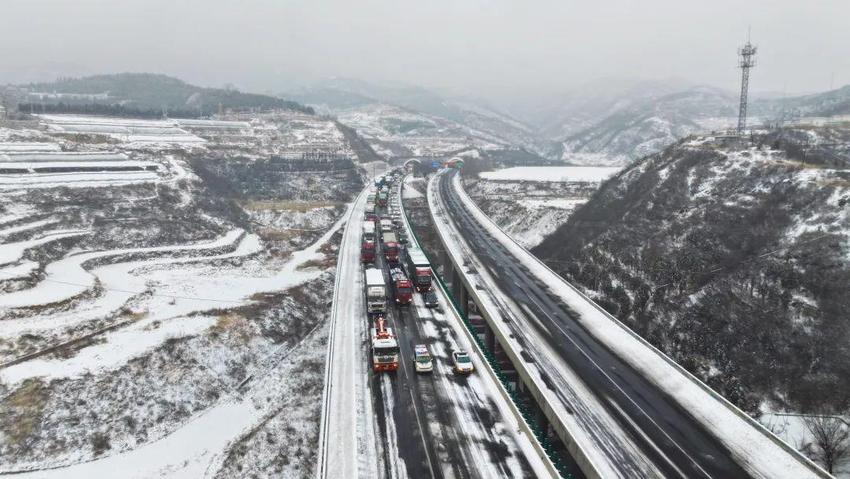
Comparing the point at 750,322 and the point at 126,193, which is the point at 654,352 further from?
the point at 126,193

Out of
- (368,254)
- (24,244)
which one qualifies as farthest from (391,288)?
(24,244)

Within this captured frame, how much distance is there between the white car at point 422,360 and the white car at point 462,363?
6.88ft

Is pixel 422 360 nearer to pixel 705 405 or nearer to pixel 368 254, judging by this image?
pixel 705 405

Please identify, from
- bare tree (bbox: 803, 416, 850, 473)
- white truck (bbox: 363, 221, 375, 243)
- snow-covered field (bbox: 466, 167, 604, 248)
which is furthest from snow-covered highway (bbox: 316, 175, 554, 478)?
snow-covered field (bbox: 466, 167, 604, 248)

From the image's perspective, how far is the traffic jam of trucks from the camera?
42.0 m

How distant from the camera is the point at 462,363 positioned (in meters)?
41.7

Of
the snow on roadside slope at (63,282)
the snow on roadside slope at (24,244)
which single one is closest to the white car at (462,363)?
the snow on roadside slope at (63,282)

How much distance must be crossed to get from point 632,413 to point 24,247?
274 ft

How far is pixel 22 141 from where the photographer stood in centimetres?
12700

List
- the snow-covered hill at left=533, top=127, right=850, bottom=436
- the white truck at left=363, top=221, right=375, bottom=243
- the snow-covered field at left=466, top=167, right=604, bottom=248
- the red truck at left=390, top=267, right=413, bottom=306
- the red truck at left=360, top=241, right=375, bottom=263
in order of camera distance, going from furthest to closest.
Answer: the snow-covered field at left=466, top=167, right=604, bottom=248 → the white truck at left=363, top=221, right=375, bottom=243 → the red truck at left=360, top=241, right=375, bottom=263 → the red truck at left=390, top=267, right=413, bottom=306 → the snow-covered hill at left=533, top=127, right=850, bottom=436

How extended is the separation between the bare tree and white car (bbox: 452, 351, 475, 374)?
85.6 ft

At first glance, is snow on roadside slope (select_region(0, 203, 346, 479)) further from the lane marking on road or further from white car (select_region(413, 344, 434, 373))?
the lane marking on road

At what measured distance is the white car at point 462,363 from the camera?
41.1 meters

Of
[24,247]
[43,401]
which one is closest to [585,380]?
[43,401]
